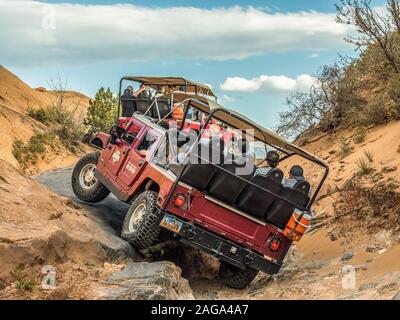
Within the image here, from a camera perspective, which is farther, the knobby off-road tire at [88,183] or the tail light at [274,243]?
the knobby off-road tire at [88,183]

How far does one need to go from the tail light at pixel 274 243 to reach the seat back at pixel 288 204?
0.28m

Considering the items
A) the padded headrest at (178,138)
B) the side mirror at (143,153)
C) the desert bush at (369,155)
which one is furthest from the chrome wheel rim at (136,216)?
the desert bush at (369,155)

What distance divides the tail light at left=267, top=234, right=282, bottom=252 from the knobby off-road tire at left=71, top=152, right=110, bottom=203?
12.5 ft

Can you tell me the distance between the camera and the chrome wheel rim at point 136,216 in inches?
371

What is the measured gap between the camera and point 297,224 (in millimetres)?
A: 9008

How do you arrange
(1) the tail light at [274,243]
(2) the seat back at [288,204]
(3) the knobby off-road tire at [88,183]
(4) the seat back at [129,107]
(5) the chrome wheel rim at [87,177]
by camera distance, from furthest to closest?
(4) the seat back at [129,107] → (5) the chrome wheel rim at [87,177] → (3) the knobby off-road tire at [88,183] → (1) the tail light at [274,243] → (2) the seat back at [288,204]

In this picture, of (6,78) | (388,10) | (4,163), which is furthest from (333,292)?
(6,78)

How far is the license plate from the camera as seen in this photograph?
28.6ft

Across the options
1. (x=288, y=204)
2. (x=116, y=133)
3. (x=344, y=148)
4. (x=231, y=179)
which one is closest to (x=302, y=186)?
(x=288, y=204)

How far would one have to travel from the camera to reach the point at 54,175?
16.1 m

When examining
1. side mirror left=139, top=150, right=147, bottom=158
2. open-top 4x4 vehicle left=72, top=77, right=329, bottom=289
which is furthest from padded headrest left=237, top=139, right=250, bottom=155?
side mirror left=139, top=150, right=147, bottom=158

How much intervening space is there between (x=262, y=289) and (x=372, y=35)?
31.1 feet

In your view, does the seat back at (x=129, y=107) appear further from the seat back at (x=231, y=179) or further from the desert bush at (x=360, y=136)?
the seat back at (x=231, y=179)
